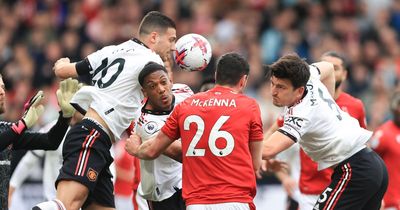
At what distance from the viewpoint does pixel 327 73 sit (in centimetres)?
1059

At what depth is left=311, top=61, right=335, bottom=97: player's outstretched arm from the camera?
10547 millimetres

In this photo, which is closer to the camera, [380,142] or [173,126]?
[173,126]

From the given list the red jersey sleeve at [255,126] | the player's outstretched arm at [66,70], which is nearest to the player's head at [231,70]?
the red jersey sleeve at [255,126]

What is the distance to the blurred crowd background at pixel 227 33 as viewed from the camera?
19.0 meters

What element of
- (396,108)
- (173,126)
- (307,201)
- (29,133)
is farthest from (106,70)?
(396,108)

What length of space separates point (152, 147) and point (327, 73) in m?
2.27

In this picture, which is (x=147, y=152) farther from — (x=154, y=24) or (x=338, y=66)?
(x=338, y=66)

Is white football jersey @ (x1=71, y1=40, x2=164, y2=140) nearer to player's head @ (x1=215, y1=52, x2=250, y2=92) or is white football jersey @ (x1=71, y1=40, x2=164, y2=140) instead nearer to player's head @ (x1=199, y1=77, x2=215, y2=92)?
player's head @ (x1=215, y1=52, x2=250, y2=92)

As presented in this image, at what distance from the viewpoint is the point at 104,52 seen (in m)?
10.2

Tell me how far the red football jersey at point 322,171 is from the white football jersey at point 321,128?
2042mm

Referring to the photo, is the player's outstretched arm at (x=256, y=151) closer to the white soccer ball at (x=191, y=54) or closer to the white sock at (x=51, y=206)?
the white soccer ball at (x=191, y=54)

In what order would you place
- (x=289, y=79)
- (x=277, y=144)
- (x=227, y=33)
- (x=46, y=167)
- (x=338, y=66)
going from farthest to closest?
(x=227, y=33), (x=46, y=167), (x=338, y=66), (x=289, y=79), (x=277, y=144)

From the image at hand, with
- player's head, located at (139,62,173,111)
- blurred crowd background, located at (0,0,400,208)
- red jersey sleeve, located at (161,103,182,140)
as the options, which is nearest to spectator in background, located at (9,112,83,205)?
player's head, located at (139,62,173,111)

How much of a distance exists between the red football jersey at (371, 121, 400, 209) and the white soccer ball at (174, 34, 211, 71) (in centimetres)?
334
